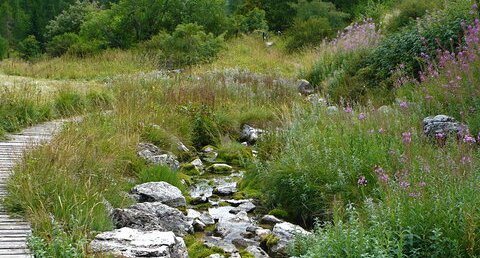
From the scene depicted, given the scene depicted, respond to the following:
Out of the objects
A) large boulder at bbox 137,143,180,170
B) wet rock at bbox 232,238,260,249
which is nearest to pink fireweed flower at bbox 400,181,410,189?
wet rock at bbox 232,238,260,249

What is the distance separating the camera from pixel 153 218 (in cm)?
521

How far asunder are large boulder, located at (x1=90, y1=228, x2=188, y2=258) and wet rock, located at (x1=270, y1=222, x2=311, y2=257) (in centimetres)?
102

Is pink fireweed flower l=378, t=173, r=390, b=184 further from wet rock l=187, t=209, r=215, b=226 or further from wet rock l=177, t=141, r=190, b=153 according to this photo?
wet rock l=177, t=141, r=190, b=153

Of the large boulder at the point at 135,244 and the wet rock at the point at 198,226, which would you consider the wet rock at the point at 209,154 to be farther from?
the large boulder at the point at 135,244

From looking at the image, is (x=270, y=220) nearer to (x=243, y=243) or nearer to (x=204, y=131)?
(x=243, y=243)

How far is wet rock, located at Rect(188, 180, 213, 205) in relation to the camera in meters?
6.81

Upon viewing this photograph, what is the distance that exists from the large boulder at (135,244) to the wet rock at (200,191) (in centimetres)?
225

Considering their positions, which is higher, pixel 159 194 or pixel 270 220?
pixel 159 194

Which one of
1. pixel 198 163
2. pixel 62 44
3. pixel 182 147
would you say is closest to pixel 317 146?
pixel 198 163

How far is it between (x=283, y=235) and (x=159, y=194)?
5.18 ft

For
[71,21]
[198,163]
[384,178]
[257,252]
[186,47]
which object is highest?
[384,178]

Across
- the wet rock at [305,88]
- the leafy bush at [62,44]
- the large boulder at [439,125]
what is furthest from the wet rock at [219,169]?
the leafy bush at [62,44]

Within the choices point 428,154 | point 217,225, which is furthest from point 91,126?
point 428,154

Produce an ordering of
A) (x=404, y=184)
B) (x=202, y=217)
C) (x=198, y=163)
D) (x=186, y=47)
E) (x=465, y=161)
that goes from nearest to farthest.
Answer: (x=404, y=184), (x=465, y=161), (x=202, y=217), (x=198, y=163), (x=186, y=47)
